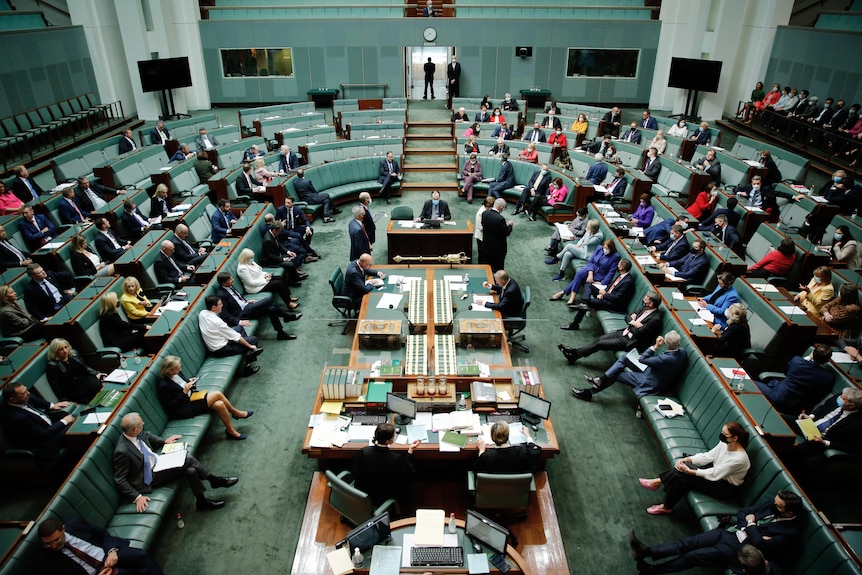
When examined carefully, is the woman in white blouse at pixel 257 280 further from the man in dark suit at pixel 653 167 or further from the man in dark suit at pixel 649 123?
the man in dark suit at pixel 649 123

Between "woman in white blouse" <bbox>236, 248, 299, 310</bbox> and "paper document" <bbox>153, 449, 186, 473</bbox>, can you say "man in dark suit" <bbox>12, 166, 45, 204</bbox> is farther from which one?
"paper document" <bbox>153, 449, 186, 473</bbox>

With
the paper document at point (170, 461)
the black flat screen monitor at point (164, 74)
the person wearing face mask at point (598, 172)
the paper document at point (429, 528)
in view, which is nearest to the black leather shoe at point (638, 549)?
the paper document at point (429, 528)

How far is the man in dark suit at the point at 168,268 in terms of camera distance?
25.9 ft

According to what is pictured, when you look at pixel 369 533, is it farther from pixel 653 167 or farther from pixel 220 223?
pixel 653 167

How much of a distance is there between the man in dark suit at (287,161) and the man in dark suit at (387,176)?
6.58ft

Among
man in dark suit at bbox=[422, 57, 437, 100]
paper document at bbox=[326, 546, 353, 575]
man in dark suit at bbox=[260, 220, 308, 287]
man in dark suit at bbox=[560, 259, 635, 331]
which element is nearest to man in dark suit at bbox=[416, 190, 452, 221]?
man in dark suit at bbox=[260, 220, 308, 287]

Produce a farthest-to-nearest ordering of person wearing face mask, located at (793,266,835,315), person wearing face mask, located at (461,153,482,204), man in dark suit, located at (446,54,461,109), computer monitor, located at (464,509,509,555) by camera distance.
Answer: man in dark suit, located at (446,54,461,109) → person wearing face mask, located at (461,153,482,204) → person wearing face mask, located at (793,266,835,315) → computer monitor, located at (464,509,509,555)

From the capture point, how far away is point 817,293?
7.27 metres

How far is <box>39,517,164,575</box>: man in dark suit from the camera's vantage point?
153 inches

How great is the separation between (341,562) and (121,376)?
316 cm

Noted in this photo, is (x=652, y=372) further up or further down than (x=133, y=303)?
further down

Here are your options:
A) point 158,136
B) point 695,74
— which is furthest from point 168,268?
point 695,74

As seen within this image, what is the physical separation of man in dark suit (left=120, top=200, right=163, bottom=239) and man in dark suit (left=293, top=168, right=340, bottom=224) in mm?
3116

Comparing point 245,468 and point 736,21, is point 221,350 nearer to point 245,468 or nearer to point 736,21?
point 245,468
